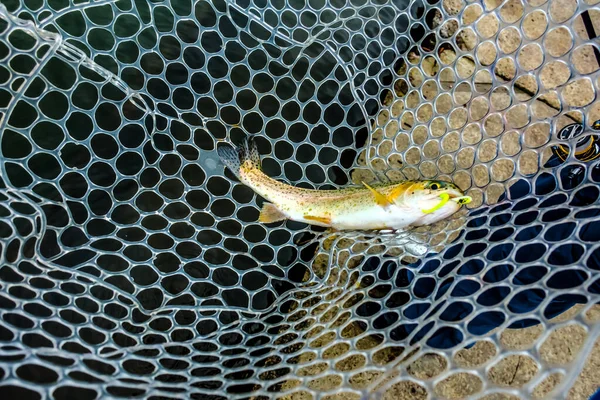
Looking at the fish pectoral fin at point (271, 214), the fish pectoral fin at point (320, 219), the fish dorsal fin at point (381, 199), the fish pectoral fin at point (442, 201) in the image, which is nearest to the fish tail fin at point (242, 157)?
the fish pectoral fin at point (271, 214)

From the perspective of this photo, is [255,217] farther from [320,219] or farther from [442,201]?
[442,201]

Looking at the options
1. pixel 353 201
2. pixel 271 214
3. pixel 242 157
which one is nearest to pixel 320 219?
pixel 353 201

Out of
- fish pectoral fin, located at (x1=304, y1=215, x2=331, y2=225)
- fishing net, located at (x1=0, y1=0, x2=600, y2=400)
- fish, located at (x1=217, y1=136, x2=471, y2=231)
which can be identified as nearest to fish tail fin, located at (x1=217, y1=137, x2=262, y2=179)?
fish, located at (x1=217, y1=136, x2=471, y2=231)

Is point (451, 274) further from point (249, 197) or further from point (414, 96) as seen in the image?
point (414, 96)

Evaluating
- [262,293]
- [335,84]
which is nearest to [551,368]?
[262,293]

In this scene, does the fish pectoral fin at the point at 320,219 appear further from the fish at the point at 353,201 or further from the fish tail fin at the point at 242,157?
the fish tail fin at the point at 242,157

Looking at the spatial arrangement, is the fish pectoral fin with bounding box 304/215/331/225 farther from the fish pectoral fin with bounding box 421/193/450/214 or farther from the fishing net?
the fish pectoral fin with bounding box 421/193/450/214
